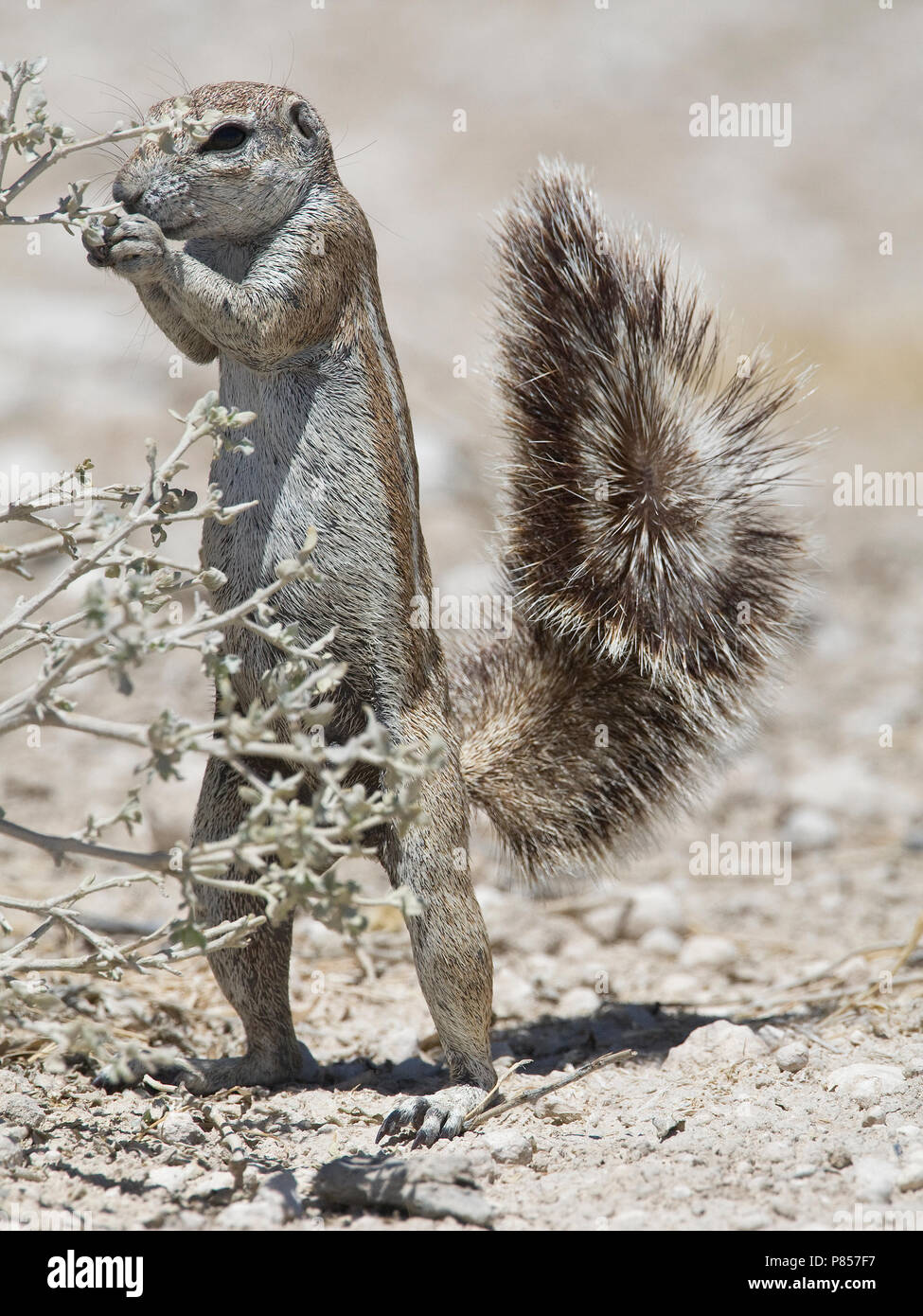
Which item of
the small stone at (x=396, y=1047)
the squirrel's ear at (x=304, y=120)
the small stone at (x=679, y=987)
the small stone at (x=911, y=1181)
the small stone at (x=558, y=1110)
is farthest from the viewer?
the small stone at (x=679, y=987)

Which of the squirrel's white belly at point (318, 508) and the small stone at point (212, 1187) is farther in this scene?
the squirrel's white belly at point (318, 508)

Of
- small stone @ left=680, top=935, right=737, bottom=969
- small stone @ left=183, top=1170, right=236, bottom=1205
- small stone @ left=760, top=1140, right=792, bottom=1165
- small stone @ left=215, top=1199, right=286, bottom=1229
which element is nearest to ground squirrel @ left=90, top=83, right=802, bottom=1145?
small stone @ left=183, top=1170, right=236, bottom=1205

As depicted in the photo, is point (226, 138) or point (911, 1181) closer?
point (911, 1181)

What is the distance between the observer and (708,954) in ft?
15.5

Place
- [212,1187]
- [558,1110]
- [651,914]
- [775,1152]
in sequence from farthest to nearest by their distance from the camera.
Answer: [651,914] → [558,1110] → [775,1152] → [212,1187]

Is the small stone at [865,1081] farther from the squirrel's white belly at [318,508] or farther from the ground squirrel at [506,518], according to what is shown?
the squirrel's white belly at [318,508]

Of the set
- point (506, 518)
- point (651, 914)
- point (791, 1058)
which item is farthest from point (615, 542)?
point (651, 914)

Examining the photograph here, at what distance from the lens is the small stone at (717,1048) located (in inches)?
135

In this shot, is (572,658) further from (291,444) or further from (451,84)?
(451,84)

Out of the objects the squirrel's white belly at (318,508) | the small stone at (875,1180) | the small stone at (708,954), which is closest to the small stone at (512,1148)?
the small stone at (875,1180)

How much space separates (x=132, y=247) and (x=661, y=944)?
317 centimetres

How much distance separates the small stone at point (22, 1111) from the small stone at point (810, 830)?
12.3 feet

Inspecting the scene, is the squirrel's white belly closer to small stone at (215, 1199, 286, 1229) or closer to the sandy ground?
the sandy ground

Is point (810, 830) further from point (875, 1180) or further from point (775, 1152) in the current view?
point (875, 1180)
